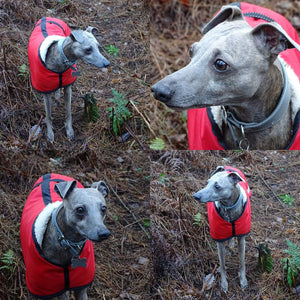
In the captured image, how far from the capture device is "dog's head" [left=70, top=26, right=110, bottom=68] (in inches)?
114

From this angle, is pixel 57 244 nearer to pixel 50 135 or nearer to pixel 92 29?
pixel 50 135

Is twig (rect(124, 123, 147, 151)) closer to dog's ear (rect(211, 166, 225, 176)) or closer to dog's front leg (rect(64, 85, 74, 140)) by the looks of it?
dog's front leg (rect(64, 85, 74, 140))

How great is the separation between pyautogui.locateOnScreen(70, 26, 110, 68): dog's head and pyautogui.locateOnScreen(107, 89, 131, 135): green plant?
0.25 metres

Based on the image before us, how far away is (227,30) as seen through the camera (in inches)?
91.8

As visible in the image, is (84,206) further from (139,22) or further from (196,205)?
(139,22)

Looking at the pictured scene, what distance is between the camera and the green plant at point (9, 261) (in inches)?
120

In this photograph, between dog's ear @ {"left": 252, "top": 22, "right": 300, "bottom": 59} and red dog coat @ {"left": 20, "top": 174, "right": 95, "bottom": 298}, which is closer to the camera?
dog's ear @ {"left": 252, "top": 22, "right": 300, "bottom": 59}

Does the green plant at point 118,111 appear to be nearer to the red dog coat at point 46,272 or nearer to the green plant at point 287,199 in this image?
the red dog coat at point 46,272

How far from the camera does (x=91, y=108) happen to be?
2.91 meters

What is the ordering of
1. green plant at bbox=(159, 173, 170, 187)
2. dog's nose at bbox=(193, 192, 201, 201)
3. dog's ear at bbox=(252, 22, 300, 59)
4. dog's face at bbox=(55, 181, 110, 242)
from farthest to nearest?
green plant at bbox=(159, 173, 170, 187)
dog's nose at bbox=(193, 192, 201, 201)
dog's face at bbox=(55, 181, 110, 242)
dog's ear at bbox=(252, 22, 300, 59)

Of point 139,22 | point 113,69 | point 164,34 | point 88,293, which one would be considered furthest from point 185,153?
point 164,34

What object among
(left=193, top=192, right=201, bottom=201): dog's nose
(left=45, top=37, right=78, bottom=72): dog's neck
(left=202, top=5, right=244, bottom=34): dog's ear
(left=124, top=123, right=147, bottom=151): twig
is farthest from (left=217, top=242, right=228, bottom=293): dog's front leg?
(left=45, top=37, right=78, bottom=72): dog's neck

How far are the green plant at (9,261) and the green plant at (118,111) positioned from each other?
1266 mm

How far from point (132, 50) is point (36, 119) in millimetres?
865
